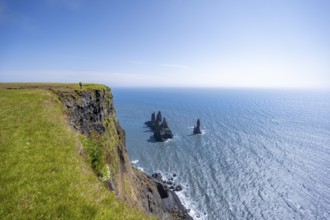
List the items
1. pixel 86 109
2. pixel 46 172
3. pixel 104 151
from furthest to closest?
pixel 86 109, pixel 104 151, pixel 46 172

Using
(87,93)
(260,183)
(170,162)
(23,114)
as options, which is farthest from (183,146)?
(23,114)

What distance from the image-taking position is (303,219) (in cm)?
4922

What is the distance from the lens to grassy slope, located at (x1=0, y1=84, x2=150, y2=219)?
6988 millimetres

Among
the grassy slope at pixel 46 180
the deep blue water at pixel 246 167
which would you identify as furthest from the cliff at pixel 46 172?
the deep blue water at pixel 246 167

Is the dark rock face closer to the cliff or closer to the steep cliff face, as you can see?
the steep cliff face

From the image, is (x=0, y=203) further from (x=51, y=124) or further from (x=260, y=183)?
(x=260, y=183)

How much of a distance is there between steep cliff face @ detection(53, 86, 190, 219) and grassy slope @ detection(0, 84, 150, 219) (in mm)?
2879

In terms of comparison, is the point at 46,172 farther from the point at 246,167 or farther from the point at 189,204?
the point at 246,167

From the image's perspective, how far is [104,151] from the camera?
23.9 m

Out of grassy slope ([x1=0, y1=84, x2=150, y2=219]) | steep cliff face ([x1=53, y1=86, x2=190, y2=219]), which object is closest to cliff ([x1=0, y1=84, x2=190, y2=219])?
grassy slope ([x1=0, y1=84, x2=150, y2=219])

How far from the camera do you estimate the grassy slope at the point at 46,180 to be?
6988mm

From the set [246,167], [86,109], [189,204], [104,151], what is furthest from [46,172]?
[246,167]

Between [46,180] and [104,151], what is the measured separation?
1569cm

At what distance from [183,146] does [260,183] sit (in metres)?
42.0
